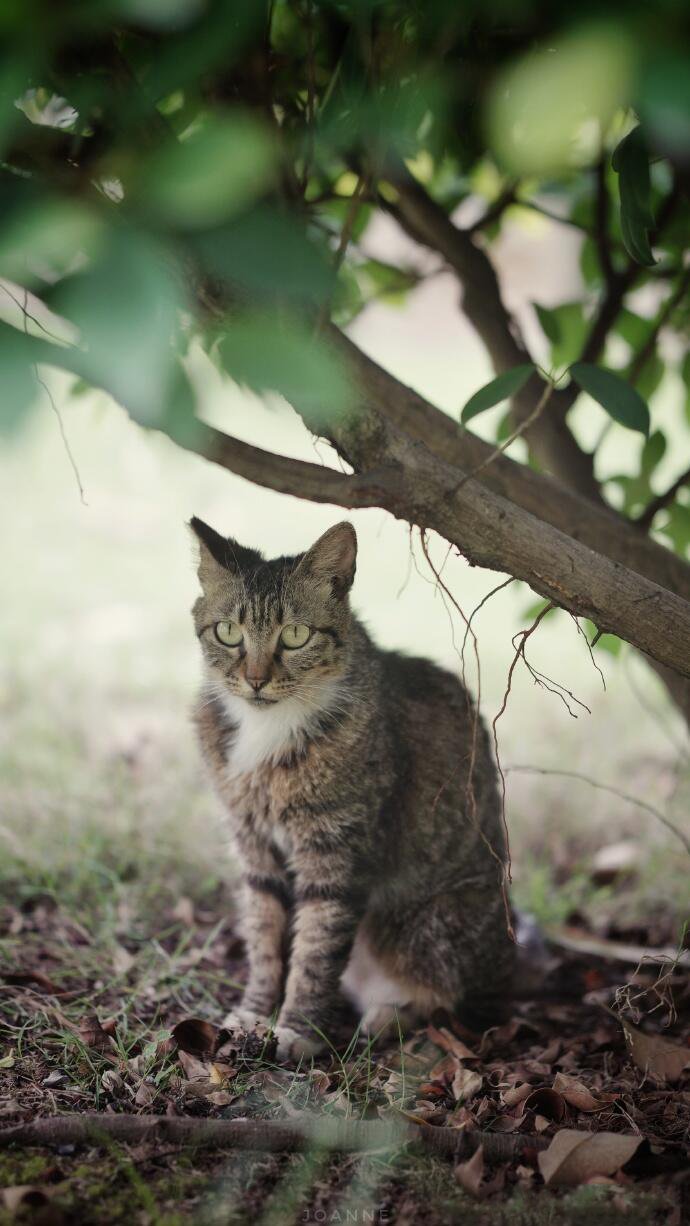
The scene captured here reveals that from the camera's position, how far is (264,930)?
123 inches

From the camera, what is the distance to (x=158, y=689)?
17.7ft

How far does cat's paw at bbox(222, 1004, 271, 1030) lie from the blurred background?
33.0 inches

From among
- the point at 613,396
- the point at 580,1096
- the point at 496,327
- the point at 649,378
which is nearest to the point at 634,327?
the point at 649,378

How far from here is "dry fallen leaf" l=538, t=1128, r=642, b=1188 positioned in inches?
79.7

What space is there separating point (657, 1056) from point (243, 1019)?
3.83 ft

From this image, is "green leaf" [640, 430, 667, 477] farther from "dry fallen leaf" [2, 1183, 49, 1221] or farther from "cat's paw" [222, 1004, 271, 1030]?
"dry fallen leaf" [2, 1183, 49, 1221]

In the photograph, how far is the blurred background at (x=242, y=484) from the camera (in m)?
0.74

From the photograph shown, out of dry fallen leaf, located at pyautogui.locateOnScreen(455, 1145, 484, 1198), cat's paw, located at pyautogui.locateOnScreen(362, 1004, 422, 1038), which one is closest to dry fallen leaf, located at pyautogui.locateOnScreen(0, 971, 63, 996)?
cat's paw, located at pyautogui.locateOnScreen(362, 1004, 422, 1038)

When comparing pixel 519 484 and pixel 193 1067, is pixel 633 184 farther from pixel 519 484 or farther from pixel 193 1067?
pixel 193 1067

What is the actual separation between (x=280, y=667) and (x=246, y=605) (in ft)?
0.70

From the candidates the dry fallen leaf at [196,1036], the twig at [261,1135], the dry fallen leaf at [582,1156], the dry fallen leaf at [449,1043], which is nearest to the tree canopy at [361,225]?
the dry fallen leaf at [582,1156]

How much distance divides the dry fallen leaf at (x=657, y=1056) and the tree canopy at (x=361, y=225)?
1.04 meters

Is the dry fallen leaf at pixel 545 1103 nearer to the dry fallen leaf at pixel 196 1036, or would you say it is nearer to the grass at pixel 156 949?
the grass at pixel 156 949

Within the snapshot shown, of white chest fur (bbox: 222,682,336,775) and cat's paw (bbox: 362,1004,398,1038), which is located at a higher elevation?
white chest fur (bbox: 222,682,336,775)
